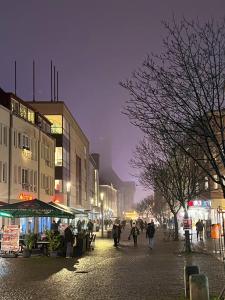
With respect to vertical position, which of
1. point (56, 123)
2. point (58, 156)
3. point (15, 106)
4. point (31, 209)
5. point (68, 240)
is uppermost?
point (56, 123)

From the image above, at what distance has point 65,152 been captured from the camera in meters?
79.2

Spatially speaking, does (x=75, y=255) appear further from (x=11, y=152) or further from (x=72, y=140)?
(x=72, y=140)

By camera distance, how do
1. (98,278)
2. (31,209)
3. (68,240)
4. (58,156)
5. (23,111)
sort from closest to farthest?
(98,278), (68,240), (31,209), (23,111), (58,156)

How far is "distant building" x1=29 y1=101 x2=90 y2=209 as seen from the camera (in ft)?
250

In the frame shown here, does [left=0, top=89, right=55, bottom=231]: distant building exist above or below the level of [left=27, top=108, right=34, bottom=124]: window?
below

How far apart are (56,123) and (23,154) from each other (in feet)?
94.1

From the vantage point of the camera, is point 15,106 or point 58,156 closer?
point 15,106

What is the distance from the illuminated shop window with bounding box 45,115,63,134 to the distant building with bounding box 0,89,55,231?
13743 millimetres

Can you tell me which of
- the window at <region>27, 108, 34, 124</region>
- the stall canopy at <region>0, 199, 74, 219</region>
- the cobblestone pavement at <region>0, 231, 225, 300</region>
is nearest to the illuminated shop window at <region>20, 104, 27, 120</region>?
the window at <region>27, 108, 34, 124</region>

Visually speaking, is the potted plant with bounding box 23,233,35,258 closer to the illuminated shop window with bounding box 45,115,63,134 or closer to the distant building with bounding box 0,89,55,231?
the distant building with bounding box 0,89,55,231

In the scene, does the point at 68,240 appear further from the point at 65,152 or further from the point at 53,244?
the point at 65,152

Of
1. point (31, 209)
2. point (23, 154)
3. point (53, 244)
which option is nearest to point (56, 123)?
point (23, 154)

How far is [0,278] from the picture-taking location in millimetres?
18344

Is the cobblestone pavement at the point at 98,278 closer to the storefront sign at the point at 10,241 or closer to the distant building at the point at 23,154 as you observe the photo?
the storefront sign at the point at 10,241
